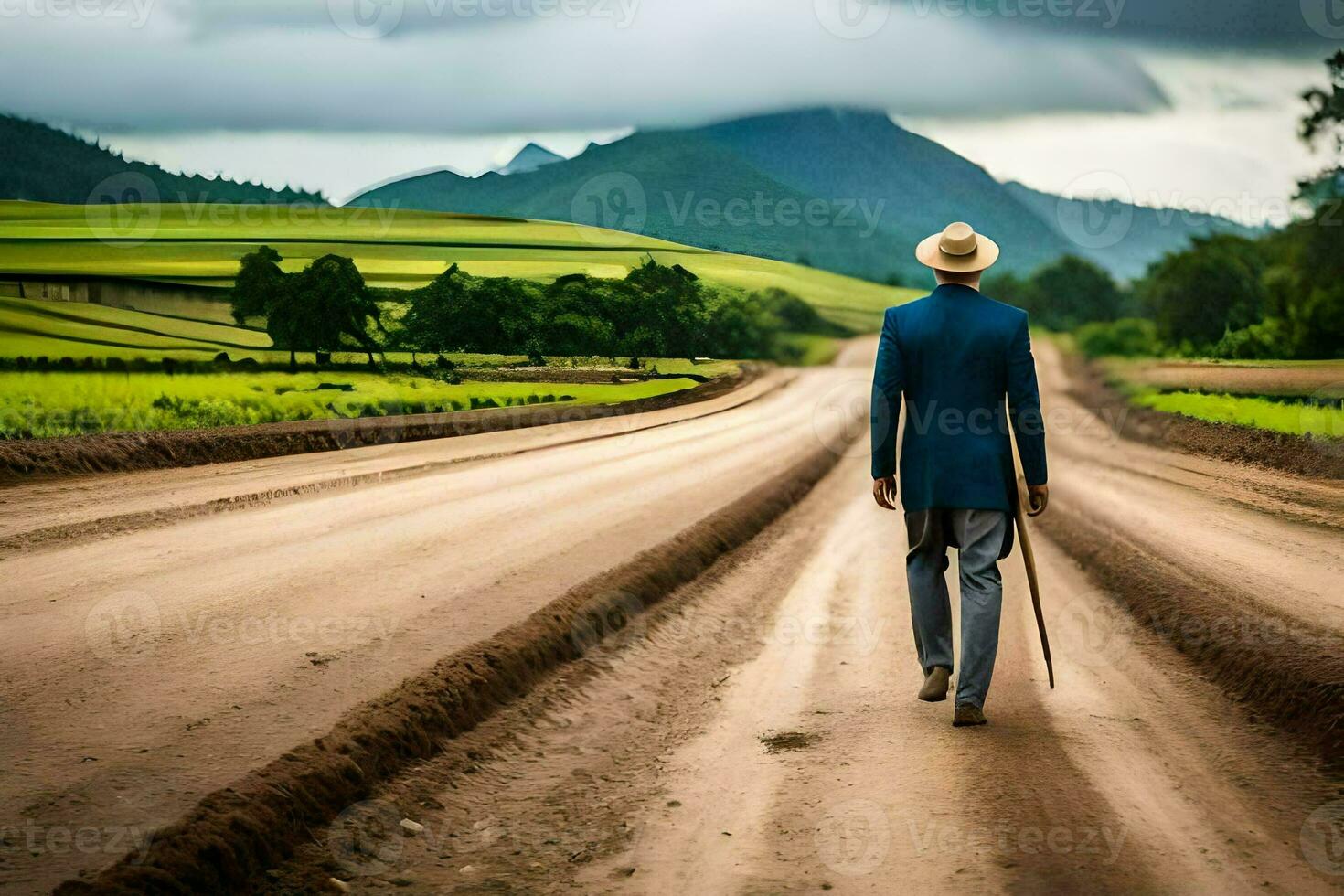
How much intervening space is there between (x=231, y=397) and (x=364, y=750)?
24.8 m

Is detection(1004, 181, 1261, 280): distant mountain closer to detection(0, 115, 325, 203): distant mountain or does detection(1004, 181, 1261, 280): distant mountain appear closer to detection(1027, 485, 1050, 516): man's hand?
detection(1027, 485, 1050, 516): man's hand

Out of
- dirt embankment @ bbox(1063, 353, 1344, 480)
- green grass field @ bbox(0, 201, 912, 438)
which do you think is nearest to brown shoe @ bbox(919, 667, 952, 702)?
dirt embankment @ bbox(1063, 353, 1344, 480)

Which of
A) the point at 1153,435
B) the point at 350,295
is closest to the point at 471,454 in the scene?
the point at 350,295

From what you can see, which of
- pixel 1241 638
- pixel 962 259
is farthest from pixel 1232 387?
pixel 962 259

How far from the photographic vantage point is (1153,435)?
31.4 m

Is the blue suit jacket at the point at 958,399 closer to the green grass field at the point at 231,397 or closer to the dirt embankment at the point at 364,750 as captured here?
the dirt embankment at the point at 364,750

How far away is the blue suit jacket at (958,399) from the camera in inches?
273

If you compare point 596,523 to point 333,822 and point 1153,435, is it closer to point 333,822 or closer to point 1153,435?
point 333,822

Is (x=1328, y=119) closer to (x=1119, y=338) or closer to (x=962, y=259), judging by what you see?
(x=1119, y=338)

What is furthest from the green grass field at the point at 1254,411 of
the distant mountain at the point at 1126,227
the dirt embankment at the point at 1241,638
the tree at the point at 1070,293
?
Result: the dirt embankment at the point at 1241,638

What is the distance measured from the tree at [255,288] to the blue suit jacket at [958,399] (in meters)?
31.5

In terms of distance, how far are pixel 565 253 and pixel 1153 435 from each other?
69.4ft

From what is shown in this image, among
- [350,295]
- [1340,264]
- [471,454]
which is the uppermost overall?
[1340,264]

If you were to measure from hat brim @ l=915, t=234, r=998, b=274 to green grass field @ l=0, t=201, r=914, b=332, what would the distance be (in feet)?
104
